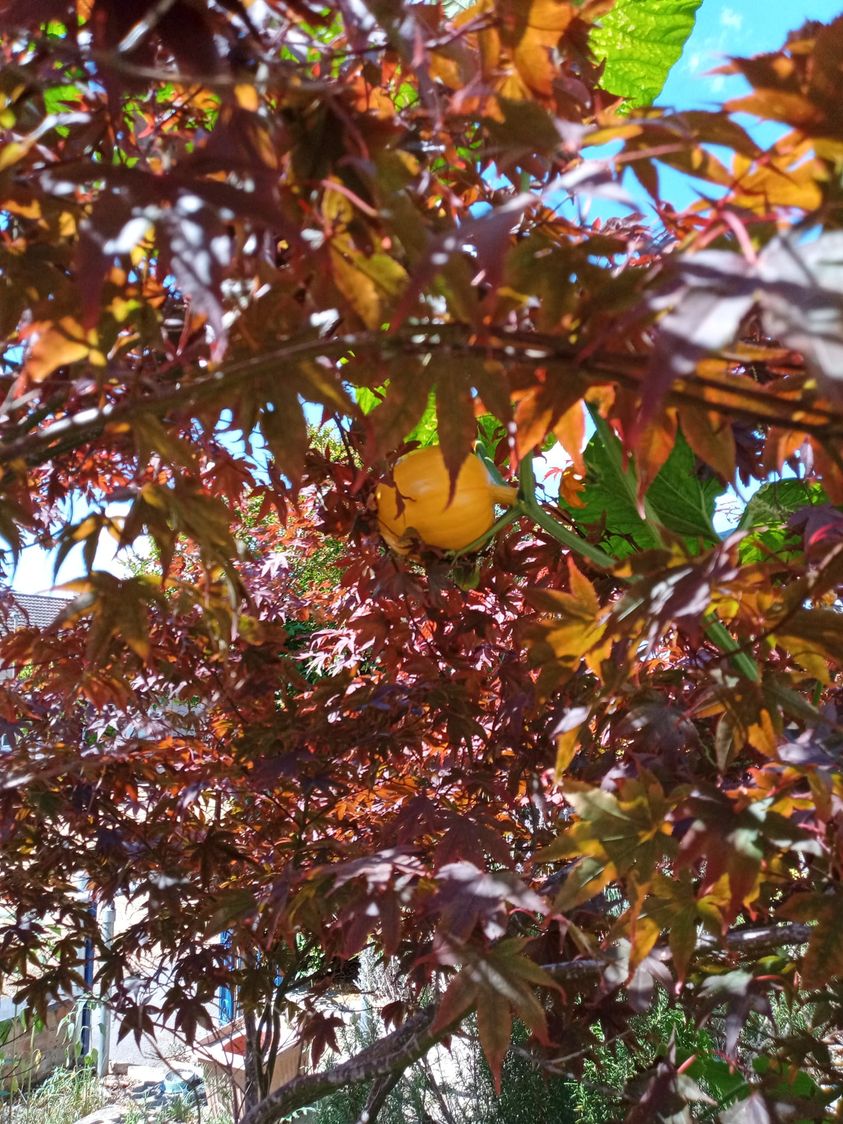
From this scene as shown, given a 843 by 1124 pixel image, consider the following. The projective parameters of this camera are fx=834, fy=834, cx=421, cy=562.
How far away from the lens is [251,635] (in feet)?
3.92

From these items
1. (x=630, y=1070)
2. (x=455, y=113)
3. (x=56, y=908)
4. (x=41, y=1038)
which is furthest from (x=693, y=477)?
(x=41, y=1038)

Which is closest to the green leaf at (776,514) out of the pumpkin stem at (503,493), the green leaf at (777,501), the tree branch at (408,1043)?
the green leaf at (777,501)

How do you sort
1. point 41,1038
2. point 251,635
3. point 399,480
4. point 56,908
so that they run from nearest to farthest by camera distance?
point 251,635
point 399,480
point 56,908
point 41,1038

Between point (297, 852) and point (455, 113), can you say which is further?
point (297, 852)

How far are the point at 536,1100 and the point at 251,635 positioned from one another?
115 inches

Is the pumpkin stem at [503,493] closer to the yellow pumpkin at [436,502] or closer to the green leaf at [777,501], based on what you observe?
the yellow pumpkin at [436,502]

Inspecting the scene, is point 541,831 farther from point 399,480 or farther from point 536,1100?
point 536,1100

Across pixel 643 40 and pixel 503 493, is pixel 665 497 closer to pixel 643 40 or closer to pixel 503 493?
pixel 503 493

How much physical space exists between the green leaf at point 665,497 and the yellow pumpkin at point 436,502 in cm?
21

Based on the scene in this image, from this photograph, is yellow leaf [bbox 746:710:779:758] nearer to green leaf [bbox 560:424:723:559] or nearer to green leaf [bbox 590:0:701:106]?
green leaf [bbox 560:424:723:559]

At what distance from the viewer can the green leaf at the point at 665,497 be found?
4.80 feet

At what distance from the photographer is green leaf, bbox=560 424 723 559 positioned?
1464 millimetres

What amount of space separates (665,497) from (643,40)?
1043mm

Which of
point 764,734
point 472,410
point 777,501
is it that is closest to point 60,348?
point 472,410
